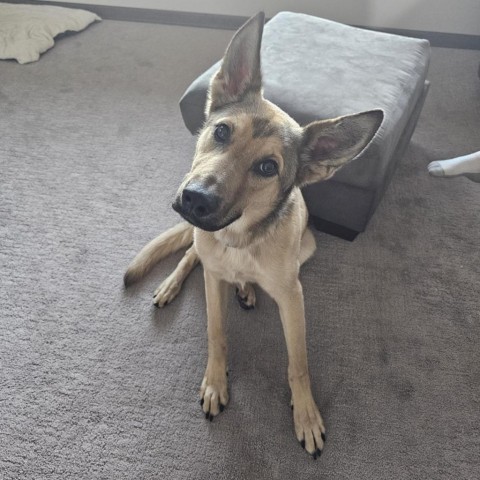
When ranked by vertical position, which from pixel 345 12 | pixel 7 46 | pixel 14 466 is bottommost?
pixel 14 466

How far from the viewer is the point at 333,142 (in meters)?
1.41

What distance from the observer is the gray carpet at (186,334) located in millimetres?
1569

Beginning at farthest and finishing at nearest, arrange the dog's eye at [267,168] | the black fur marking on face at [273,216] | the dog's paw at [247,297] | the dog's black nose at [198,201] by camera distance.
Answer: the dog's paw at [247,297] < the black fur marking on face at [273,216] < the dog's eye at [267,168] < the dog's black nose at [198,201]

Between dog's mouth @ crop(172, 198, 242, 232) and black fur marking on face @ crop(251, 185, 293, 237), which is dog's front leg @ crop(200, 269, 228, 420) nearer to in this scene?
black fur marking on face @ crop(251, 185, 293, 237)

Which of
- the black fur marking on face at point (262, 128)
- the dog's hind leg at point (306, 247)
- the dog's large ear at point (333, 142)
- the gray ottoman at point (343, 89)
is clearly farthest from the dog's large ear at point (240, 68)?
the dog's hind leg at point (306, 247)

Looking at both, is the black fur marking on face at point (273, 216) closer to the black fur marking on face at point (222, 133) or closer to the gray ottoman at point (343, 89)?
the black fur marking on face at point (222, 133)

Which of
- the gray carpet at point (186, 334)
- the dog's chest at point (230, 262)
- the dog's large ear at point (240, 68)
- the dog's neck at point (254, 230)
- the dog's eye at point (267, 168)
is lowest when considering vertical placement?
the gray carpet at point (186, 334)

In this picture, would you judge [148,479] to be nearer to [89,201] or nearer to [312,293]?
[312,293]

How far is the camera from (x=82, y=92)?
11.2 ft

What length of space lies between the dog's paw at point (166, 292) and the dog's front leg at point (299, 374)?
0.64 meters

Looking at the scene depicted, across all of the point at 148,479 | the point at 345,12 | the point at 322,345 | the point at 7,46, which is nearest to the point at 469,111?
the point at 345,12

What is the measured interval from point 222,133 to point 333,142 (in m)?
0.38

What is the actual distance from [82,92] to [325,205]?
7.62 ft

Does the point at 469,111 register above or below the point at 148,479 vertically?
above
